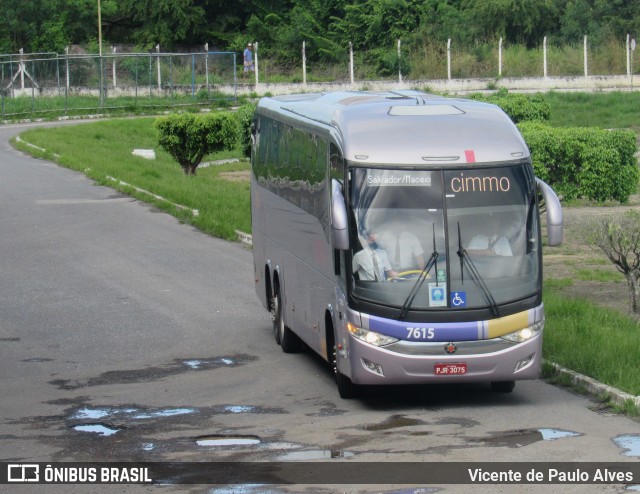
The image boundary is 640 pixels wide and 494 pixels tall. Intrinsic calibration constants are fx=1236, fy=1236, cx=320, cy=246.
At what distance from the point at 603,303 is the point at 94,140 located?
27.4 metres

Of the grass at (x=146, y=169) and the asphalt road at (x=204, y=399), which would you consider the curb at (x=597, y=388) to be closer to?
the asphalt road at (x=204, y=399)

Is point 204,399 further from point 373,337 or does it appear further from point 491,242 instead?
point 491,242

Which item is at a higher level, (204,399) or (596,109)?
(204,399)

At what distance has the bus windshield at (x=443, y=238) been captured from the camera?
1137 cm

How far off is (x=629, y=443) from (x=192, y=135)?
2641 centimetres

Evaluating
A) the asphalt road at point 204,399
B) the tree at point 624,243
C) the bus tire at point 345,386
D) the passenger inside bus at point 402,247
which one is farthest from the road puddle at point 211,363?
the tree at point 624,243

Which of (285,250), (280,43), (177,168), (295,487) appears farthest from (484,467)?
(280,43)

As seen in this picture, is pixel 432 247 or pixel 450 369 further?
pixel 432 247

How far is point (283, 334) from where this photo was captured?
584 inches

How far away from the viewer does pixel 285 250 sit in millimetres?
14750

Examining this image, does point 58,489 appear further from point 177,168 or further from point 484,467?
point 177,168

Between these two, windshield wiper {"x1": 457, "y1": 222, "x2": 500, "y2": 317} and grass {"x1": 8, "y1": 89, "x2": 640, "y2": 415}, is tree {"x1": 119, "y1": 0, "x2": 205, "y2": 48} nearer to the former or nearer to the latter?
grass {"x1": 8, "y1": 89, "x2": 640, "y2": 415}

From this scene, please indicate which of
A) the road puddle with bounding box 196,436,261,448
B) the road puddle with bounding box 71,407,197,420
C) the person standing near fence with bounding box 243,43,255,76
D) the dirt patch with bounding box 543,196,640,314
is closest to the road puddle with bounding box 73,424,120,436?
the road puddle with bounding box 71,407,197,420

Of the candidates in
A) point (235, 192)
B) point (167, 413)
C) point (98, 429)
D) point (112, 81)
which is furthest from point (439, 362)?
point (112, 81)
